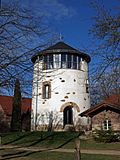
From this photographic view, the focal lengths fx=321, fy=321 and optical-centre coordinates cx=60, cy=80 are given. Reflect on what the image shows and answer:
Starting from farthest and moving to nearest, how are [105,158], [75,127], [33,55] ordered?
[75,127] → [105,158] → [33,55]

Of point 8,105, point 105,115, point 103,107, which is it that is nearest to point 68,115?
point 105,115

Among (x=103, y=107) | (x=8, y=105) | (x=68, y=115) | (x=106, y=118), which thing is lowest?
(x=106, y=118)

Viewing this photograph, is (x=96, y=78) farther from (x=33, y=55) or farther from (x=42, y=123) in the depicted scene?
(x=42, y=123)

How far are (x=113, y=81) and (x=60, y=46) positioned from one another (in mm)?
24094

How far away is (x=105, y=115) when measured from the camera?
31.7m

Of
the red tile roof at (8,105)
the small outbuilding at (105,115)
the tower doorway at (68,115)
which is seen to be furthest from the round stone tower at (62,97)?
the red tile roof at (8,105)

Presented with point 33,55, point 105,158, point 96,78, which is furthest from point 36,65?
point 105,158

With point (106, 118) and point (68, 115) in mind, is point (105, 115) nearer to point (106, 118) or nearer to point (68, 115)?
point (106, 118)

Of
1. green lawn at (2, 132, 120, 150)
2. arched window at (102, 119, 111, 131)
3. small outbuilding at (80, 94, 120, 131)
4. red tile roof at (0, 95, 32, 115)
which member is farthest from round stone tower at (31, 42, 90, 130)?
red tile roof at (0, 95, 32, 115)

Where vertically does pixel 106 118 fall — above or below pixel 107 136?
above

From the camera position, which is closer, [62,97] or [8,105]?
[62,97]

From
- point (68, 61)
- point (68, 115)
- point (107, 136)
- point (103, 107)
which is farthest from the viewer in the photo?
point (68, 61)

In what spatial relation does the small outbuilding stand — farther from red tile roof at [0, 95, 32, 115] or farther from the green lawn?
red tile roof at [0, 95, 32, 115]

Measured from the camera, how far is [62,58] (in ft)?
123
